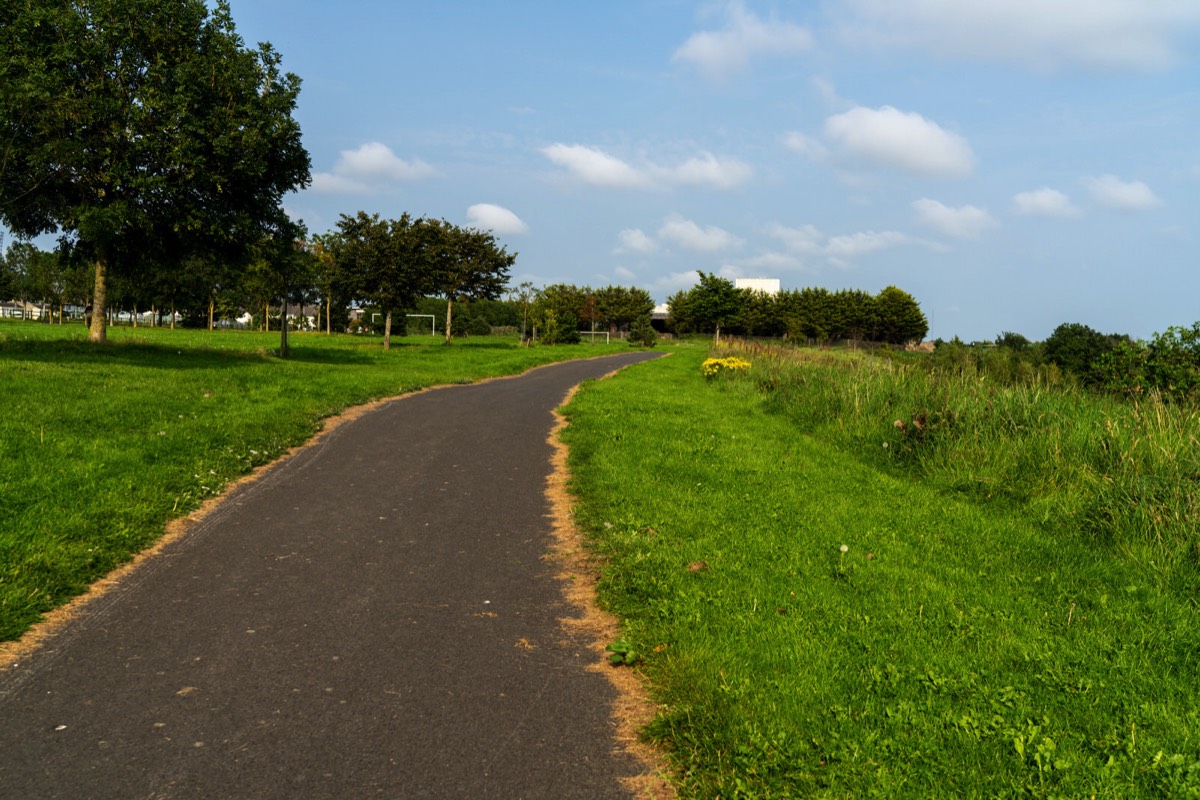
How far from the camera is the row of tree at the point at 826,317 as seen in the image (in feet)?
263

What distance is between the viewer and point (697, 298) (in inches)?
2500

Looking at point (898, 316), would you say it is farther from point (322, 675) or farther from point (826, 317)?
point (322, 675)

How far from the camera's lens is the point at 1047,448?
9305 mm

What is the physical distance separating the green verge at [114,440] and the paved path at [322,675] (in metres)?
0.58

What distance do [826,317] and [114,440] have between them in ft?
260

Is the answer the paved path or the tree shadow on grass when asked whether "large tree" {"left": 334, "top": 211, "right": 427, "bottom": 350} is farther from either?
the paved path

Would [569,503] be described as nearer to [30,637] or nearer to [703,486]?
[703,486]

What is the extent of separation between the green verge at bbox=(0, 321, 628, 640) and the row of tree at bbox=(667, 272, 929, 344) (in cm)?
6076

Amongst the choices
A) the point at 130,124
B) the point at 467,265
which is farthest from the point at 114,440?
the point at 467,265

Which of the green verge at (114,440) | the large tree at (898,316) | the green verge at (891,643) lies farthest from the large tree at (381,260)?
the large tree at (898,316)

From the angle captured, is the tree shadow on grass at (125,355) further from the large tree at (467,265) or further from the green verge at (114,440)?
the large tree at (467,265)

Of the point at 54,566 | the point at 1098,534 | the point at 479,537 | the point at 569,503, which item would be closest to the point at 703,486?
the point at 569,503

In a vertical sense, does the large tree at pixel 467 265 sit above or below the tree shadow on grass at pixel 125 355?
above

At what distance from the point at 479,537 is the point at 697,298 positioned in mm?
57924
